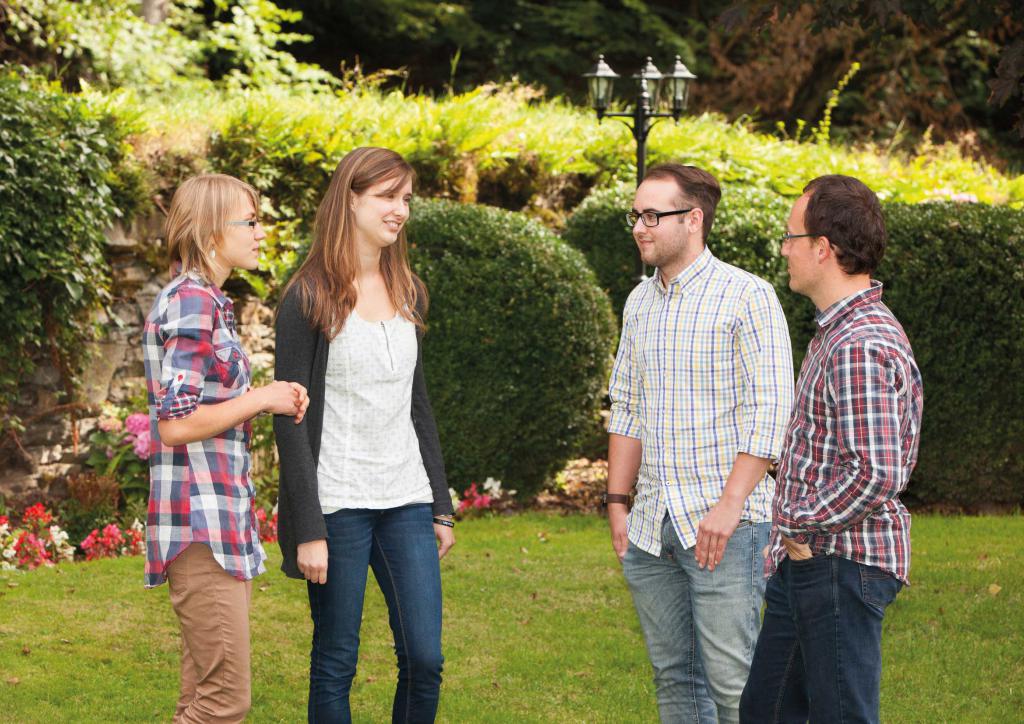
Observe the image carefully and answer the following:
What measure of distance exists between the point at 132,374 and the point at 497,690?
4735 millimetres

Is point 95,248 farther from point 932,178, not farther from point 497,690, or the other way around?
point 932,178

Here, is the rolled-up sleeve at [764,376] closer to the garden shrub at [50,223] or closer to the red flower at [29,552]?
the red flower at [29,552]

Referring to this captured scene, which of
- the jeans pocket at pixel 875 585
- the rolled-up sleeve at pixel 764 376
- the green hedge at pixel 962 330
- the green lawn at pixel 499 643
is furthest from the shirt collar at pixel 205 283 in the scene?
the green hedge at pixel 962 330

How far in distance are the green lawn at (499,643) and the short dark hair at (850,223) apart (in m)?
2.52

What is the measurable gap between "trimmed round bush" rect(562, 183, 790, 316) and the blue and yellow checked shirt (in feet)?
18.2

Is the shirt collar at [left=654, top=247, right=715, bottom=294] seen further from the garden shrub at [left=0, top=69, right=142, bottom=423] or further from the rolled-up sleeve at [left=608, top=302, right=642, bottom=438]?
the garden shrub at [left=0, top=69, right=142, bottom=423]

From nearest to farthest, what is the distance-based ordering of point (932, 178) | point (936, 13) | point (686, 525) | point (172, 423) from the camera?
point (172, 423) → point (686, 525) → point (936, 13) → point (932, 178)

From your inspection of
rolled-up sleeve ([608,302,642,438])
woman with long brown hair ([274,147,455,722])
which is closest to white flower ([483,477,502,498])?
rolled-up sleeve ([608,302,642,438])

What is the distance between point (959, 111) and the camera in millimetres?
17469

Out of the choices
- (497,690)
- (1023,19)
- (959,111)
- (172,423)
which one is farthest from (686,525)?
(959,111)

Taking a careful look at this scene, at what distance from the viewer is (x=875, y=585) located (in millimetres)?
2842

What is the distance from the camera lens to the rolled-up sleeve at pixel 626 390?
370cm

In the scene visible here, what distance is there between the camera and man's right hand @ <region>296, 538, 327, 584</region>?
3.27 metres

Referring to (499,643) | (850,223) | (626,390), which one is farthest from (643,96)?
(850,223)
